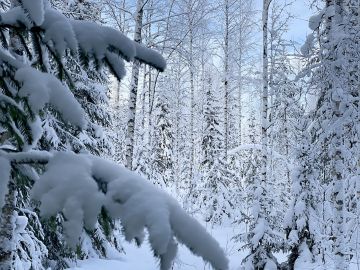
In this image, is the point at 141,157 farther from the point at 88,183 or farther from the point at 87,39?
the point at 88,183

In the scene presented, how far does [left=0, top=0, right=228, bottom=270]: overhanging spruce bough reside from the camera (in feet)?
4.01

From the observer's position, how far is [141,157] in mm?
20391

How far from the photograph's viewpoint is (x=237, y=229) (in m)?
17.8

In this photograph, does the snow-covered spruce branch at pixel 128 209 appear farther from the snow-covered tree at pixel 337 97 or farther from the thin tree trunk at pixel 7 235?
the snow-covered tree at pixel 337 97

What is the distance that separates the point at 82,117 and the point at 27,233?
4.55 meters

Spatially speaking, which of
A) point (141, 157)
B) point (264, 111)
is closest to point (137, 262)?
point (264, 111)

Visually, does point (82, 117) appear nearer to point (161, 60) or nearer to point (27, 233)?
point (161, 60)

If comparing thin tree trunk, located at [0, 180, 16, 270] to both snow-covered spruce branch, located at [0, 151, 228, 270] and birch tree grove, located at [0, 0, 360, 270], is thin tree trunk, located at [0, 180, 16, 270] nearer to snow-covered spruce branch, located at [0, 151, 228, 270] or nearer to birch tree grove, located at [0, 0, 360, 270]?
birch tree grove, located at [0, 0, 360, 270]

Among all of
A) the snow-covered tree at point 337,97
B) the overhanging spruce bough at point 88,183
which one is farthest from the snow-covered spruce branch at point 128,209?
the snow-covered tree at point 337,97

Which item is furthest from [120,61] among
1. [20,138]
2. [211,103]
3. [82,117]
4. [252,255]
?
[211,103]

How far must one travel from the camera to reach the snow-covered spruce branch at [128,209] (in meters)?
1.21

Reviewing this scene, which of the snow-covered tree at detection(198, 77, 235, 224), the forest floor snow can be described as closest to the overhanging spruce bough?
the forest floor snow

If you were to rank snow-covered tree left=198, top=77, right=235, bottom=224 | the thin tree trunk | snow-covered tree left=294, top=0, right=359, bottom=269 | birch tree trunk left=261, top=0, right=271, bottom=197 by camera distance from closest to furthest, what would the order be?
the thin tree trunk
snow-covered tree left=294, top=0, right=359, bottom=269
birch tree trunk left=261, top=0, right=271, bottom=197
snow-covered tree left=198, top=77, right=235, bottom=224

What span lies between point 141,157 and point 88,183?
1919 centimetres
